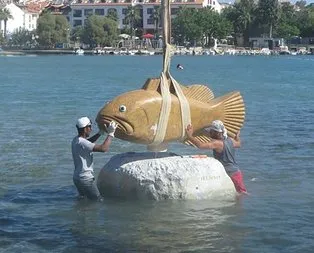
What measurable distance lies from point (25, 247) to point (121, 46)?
17582cm

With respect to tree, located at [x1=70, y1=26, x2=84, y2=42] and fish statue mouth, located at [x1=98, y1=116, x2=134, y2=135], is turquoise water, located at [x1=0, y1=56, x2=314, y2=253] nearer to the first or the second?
fish statue mouth, located at [x1=98, y1=116, x2=134, y2=135]

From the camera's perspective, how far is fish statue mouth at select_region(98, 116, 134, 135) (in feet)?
38.9

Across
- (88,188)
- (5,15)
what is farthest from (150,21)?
(88,188)

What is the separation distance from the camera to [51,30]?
174750mm

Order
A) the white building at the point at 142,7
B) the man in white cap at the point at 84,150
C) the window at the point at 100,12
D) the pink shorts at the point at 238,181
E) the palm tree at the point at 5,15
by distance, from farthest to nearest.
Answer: the window at the point at 100,12 → the white building at the point at 142,7 → the palm tree at the point at 5,15 → the pink shorts at the point at 238,181 → the man in white cap at the point at 84,150

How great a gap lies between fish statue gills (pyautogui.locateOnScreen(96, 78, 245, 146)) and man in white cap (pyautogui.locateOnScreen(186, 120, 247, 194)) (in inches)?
6.8

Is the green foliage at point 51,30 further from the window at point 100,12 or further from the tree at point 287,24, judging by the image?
the tree at point 287,24

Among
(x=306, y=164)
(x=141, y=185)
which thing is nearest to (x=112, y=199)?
(x=141, y=185)

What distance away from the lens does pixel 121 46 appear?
18500cm

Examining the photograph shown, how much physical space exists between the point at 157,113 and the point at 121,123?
622mm

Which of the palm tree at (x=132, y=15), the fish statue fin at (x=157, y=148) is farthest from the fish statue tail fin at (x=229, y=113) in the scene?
the palm tree at (x=132, y=15)

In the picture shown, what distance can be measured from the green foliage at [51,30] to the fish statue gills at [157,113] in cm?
16118

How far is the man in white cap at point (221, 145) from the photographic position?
12391 millimetres

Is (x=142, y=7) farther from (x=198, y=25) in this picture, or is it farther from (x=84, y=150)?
(x=84, y=150)
